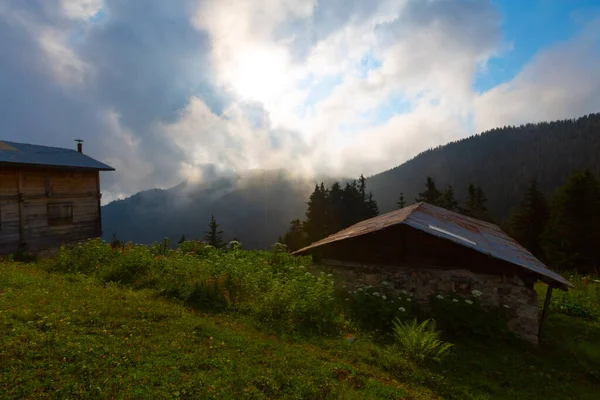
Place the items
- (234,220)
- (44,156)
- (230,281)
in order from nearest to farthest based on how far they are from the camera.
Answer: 1. (230,281)
2. (44,156)
3. (234,220)

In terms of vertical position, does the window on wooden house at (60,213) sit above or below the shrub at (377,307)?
above

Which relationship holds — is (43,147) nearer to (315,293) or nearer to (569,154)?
(315,293)

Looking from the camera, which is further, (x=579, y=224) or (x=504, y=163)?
(x=504, y=163)

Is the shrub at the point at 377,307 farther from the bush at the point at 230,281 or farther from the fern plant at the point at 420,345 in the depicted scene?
the fern plant at the point at 420,345

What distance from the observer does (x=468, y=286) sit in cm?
866

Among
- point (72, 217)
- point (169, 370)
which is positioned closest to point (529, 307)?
point (169, 370)

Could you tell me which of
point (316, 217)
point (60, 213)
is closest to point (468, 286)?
point (60, 213)

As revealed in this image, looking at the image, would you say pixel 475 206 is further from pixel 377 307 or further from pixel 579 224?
pixel 377 307

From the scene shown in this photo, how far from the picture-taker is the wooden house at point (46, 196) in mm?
16094

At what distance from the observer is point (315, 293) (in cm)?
857

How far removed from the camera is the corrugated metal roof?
1661cm

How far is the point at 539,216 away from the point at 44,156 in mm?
52476

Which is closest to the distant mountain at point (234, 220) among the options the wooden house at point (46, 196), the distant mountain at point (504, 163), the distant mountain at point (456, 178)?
the distant mountain at point (456, 178)

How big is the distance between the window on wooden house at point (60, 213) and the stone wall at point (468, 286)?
18.7 m
